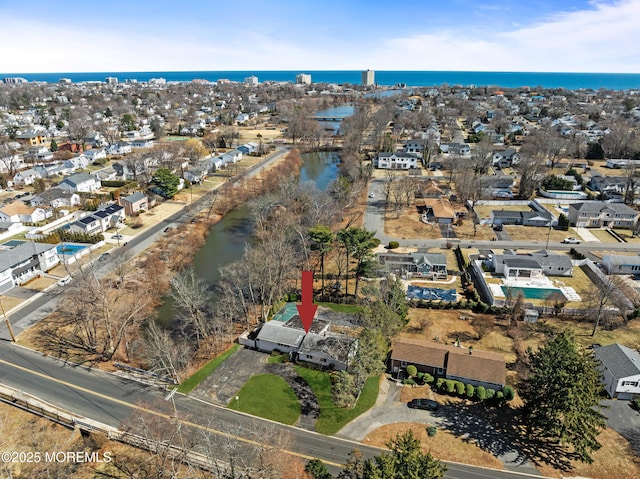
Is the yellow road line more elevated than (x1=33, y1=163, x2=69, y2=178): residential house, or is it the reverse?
(x1=33, y1=163, x2=69, y2=178): residential house

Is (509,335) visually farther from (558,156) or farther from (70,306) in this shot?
(558,156)

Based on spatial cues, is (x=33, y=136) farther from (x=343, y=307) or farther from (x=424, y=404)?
(x=424, y=404)

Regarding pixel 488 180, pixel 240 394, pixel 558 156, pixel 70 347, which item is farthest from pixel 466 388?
pixel 558 156

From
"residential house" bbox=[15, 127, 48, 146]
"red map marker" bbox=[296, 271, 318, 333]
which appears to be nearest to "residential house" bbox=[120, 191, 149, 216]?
"red map marker" bbox=[296, 271, 318, 333]

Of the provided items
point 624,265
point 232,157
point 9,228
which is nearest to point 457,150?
point 232,157

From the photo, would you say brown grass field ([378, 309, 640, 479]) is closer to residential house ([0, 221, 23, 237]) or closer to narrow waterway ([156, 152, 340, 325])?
narrow waterway ([156, 152, 340, 325])

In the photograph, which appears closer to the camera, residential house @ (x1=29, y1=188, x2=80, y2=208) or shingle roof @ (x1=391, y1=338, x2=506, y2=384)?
shingle roof @ (x1=391, y1=338, x2=506, y2=384)
